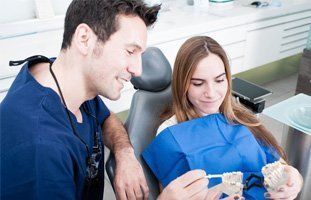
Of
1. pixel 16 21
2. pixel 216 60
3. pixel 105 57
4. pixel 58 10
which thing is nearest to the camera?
pixel 105 57

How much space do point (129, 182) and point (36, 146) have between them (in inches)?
11.9

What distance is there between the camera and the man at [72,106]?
73 centimetres

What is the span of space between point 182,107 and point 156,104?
0.10 meters

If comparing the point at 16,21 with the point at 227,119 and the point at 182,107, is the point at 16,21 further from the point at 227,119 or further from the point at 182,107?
the point at 227,119

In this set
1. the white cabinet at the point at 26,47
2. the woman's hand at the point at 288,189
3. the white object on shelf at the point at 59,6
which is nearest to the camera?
the woman's hand at the point at 288,189

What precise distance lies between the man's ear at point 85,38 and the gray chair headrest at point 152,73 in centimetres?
36

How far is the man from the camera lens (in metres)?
0.73

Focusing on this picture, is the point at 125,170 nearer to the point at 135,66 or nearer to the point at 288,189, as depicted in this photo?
the point at 135,66

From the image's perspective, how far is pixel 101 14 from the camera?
861mm

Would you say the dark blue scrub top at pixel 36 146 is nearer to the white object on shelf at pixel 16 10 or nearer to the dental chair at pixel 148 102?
the dental chair at pixel 148 102

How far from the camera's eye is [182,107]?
1.23 metres

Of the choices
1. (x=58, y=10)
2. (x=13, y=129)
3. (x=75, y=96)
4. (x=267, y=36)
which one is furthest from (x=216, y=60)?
(x=267, y=36)

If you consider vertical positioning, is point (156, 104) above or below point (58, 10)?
below

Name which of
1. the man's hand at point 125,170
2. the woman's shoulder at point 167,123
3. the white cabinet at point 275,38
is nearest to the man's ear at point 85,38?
the man's hand at point 125,170
